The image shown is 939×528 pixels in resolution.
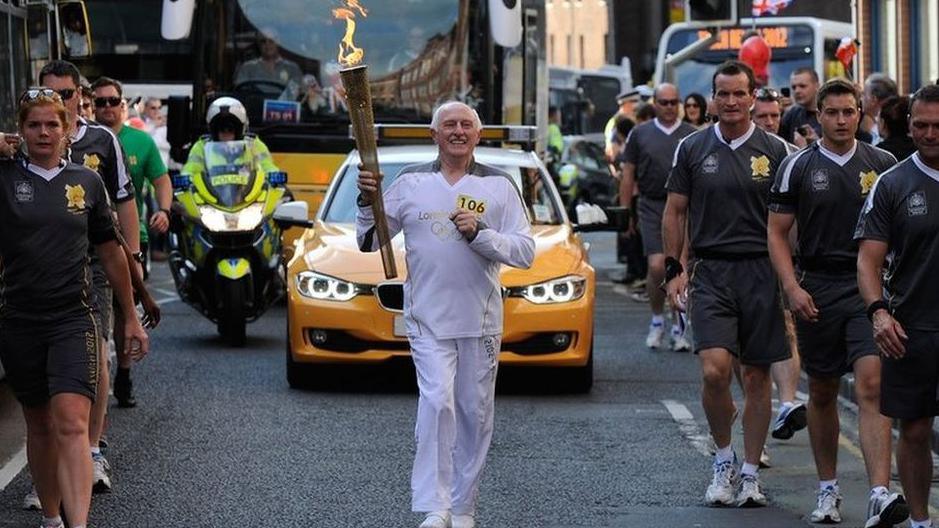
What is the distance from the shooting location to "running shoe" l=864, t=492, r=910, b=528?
885 centimetres

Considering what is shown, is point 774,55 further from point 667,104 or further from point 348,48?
point 348,48

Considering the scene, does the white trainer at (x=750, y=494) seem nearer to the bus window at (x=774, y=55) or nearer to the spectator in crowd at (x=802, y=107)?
the spectator in crowd at (x=802, y=107)

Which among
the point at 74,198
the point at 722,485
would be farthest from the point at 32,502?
the point at 722,485

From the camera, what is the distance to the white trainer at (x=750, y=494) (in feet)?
33.1

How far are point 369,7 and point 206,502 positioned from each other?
441 inches

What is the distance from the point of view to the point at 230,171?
55.2 feet

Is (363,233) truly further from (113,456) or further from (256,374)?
(256,374)

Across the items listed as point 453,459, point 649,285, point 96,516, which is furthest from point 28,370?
point 649,285

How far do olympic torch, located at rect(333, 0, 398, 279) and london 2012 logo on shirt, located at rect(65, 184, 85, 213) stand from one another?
1070 mm

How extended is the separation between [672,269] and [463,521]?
1.85m

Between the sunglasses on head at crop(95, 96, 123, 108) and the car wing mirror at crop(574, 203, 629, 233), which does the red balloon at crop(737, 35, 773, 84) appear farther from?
the sunglasses on head at crop(95, 96, 123, 108)

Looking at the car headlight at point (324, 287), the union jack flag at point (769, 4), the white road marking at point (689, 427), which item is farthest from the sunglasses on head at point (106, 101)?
the union jack flag at point (769, 4)

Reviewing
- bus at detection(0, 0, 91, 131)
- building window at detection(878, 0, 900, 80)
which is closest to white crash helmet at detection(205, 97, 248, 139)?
bus at detection(0, 0, 91, 131)

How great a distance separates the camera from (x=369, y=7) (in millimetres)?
20656
